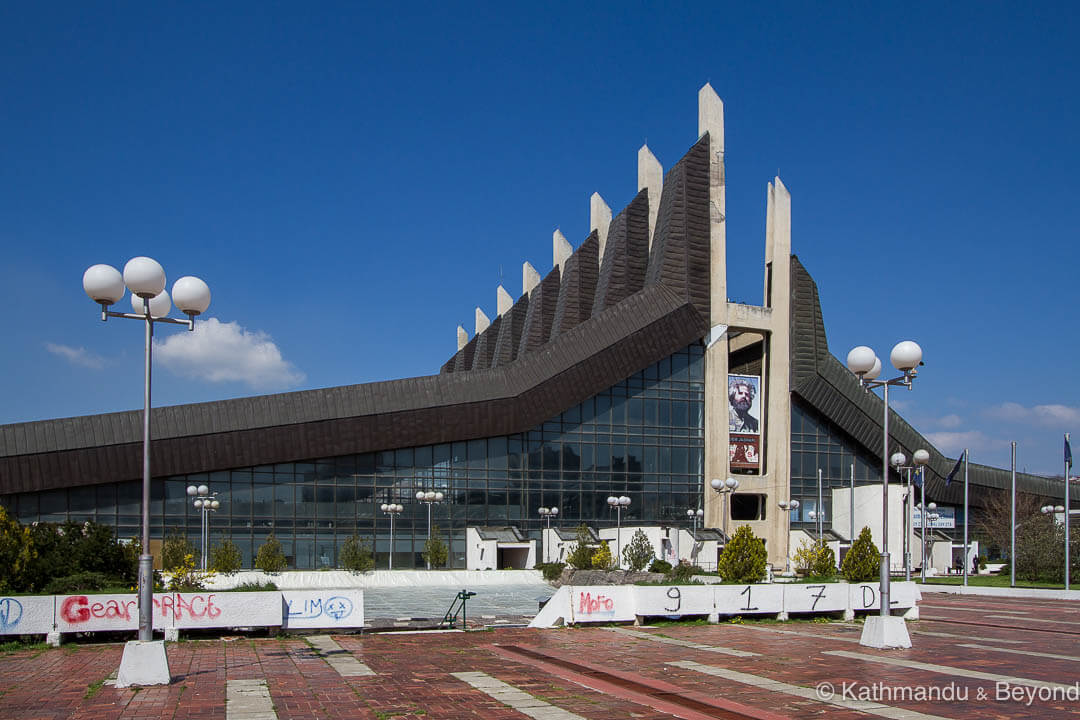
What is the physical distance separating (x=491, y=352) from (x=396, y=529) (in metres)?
33.4

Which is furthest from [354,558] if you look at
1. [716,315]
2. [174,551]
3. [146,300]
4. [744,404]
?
[146,300]

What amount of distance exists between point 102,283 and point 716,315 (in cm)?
4423

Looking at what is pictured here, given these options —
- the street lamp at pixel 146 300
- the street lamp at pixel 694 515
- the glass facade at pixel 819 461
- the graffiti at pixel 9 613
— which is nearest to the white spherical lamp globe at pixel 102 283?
the street lamp at pixel 146 300

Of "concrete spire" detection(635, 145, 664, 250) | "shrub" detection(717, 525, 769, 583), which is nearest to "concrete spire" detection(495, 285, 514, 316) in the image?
"concrete spire" detection(635, 145, 664, 250)

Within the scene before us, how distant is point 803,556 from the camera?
1157 inches

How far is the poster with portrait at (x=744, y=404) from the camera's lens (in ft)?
181

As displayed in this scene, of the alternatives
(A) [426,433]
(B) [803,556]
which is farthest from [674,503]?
(B) [803,556]

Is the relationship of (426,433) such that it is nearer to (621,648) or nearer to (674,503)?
(674,503)

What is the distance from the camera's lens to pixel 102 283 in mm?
12461

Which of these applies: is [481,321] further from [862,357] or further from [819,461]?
[862,357]

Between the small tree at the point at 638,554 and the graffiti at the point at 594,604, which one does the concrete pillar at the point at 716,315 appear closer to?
the small tree at the point at 638,554

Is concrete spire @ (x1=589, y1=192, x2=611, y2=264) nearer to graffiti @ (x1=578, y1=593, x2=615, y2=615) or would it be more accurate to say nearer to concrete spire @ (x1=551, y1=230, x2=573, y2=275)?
concrete spire @ (x1=551, y1=230, x2=573, y2=275)

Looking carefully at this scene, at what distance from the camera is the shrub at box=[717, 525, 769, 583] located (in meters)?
22.9

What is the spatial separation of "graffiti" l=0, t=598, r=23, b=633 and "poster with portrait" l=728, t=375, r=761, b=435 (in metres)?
44.3
